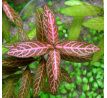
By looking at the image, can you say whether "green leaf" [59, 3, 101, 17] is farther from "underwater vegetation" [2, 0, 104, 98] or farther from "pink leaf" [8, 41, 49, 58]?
"pink leaf" [8, 41, 49, 58]

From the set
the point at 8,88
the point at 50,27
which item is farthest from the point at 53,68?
the point at 8,88

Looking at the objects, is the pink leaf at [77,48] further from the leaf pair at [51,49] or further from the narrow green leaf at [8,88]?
the narrow green leaf at [8,88]

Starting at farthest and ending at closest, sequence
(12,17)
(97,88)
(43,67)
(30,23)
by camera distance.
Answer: (30,23) < (97,88) < (12,17) < (43,67)

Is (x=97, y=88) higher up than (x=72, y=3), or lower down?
lower down

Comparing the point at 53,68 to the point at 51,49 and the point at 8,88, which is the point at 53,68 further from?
the point at 8,88

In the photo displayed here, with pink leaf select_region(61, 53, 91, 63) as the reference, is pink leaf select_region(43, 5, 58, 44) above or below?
above


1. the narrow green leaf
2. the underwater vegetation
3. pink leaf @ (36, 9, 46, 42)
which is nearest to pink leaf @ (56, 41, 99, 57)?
the underwater vegetation

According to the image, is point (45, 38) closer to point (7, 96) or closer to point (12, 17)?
point (12, 17)

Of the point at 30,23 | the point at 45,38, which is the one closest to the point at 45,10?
the point at 45,38
